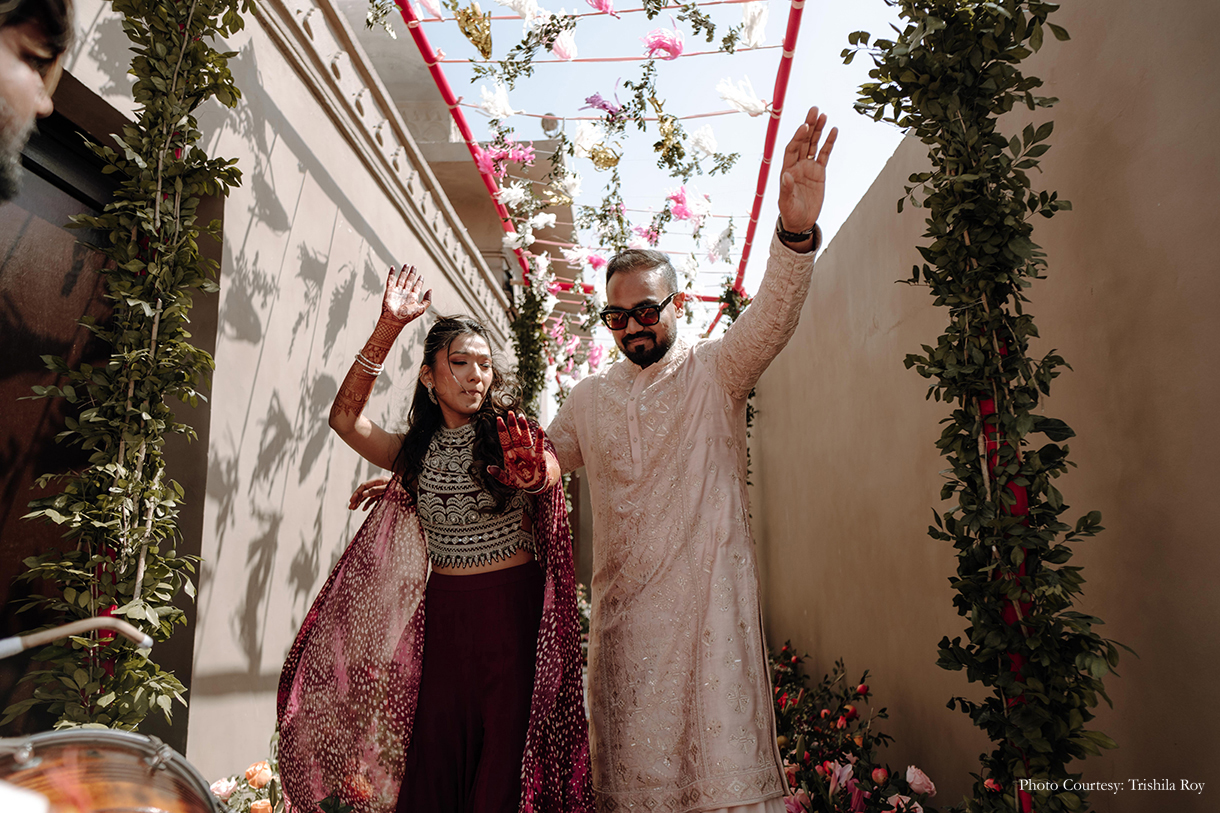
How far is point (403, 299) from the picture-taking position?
240 cm

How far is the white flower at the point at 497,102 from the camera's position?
5008 mm

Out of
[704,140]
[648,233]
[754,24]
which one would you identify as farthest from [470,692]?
[648,233]

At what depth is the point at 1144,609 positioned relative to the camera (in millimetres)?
1605

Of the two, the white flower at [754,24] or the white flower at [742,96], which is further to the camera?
the white flower at [742,96]

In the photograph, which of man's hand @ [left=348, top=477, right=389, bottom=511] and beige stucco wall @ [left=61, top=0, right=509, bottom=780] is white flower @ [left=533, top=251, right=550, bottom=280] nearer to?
beige stucco wall @ [left=61, top=0, right=509, bottom=780]

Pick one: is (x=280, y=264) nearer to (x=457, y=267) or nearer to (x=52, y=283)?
(x=52, y=283)

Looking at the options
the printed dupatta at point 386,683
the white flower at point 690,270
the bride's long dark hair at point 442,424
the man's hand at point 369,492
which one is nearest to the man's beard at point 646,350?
the bride's long dark hair at point 442,424

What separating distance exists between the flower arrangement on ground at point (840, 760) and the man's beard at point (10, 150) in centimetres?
238

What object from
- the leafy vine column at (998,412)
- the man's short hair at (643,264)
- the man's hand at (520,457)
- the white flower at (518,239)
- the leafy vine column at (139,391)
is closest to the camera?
the leafy vine column at (998,412)

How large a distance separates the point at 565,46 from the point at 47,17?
3.64 meters

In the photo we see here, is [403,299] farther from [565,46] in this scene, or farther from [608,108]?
[608,108]

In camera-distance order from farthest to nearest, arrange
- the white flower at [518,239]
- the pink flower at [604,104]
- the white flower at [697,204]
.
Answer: the white flower at [518,239]
the white flower at [697,204]
the pink flower at [604,104]

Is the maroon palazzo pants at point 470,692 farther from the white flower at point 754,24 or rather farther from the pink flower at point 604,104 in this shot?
the pink flower at point 604,104

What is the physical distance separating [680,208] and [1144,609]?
4956 millimetres
